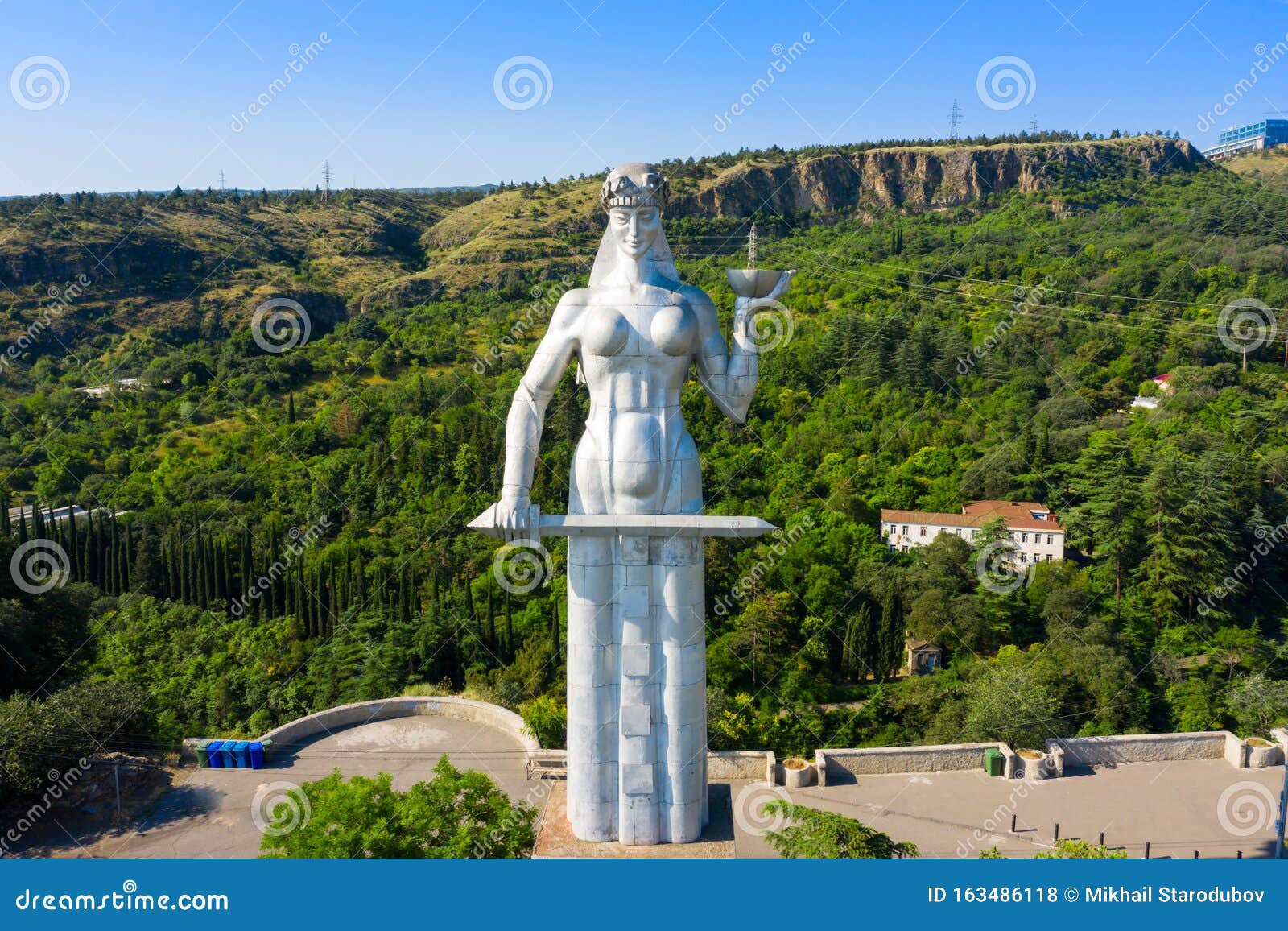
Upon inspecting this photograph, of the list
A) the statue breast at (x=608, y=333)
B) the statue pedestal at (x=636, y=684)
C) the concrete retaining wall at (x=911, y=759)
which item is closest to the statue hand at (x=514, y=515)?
the statue pedestal at (x=636, y=684)

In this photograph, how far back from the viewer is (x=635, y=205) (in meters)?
10.6

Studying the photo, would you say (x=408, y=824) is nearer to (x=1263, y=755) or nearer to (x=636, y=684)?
(x=636, y=684)

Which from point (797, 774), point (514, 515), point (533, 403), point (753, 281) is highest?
point (753, 281)

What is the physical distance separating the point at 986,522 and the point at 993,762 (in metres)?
20.9

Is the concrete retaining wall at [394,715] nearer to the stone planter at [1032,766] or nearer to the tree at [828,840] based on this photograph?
the tree at [828,840]

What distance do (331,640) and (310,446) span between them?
1997 cm

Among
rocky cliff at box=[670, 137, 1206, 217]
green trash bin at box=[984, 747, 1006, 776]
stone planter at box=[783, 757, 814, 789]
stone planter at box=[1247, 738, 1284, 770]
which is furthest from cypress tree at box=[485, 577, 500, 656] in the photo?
rocky cliff at box=[670, 137, 1206, 217]

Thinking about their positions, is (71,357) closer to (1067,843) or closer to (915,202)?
(1067,843)

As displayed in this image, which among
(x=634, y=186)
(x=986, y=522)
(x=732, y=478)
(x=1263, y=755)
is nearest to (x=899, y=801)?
(x=1263, y=755)

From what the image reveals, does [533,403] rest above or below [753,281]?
below

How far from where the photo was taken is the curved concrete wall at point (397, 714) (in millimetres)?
18797

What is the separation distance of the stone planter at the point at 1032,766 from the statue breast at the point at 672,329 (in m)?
12.1

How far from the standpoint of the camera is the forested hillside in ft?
84.8

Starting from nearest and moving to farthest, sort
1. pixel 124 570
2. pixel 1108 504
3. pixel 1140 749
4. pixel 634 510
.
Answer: pixel 634 510 < pixel 1140 749 < pixel 124 570 < pixel 1108 504
